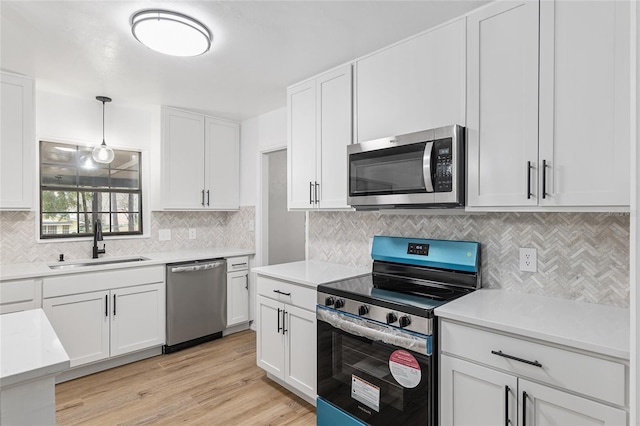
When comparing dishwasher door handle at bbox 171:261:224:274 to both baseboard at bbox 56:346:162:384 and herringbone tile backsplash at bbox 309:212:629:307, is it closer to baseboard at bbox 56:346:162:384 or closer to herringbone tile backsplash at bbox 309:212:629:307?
baseboard at bbox 56:346:162:384

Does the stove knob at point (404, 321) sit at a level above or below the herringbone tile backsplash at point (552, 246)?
below

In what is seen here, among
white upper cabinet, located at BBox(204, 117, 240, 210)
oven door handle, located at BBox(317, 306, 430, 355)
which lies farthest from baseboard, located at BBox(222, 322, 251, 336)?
oven door handle, located at BBox(317, 306, 430, 355)

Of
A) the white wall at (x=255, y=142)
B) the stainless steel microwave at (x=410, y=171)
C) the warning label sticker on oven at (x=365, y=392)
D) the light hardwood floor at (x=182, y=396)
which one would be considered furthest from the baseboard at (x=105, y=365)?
the stainless steel microwave at (x=410, y=171)

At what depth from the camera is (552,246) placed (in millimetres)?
1848

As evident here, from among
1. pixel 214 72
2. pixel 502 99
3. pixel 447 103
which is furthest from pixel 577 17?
pixel 214 72

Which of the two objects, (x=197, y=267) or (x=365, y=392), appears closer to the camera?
(x=365, y=392)

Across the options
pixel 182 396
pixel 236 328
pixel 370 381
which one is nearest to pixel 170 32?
pixel 370 381

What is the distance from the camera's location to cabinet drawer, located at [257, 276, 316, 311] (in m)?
2.34

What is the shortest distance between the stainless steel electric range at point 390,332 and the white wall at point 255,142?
193cm

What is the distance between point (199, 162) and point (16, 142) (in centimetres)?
158

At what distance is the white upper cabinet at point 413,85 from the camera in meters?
1.91

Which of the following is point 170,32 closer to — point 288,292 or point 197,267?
point 288,292

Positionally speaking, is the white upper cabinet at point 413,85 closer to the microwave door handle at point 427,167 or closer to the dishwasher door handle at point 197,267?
the microwave door handle at point 427,167

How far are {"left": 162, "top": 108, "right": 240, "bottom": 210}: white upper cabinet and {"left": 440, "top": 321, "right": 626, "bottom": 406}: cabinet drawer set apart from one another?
3090 mm
